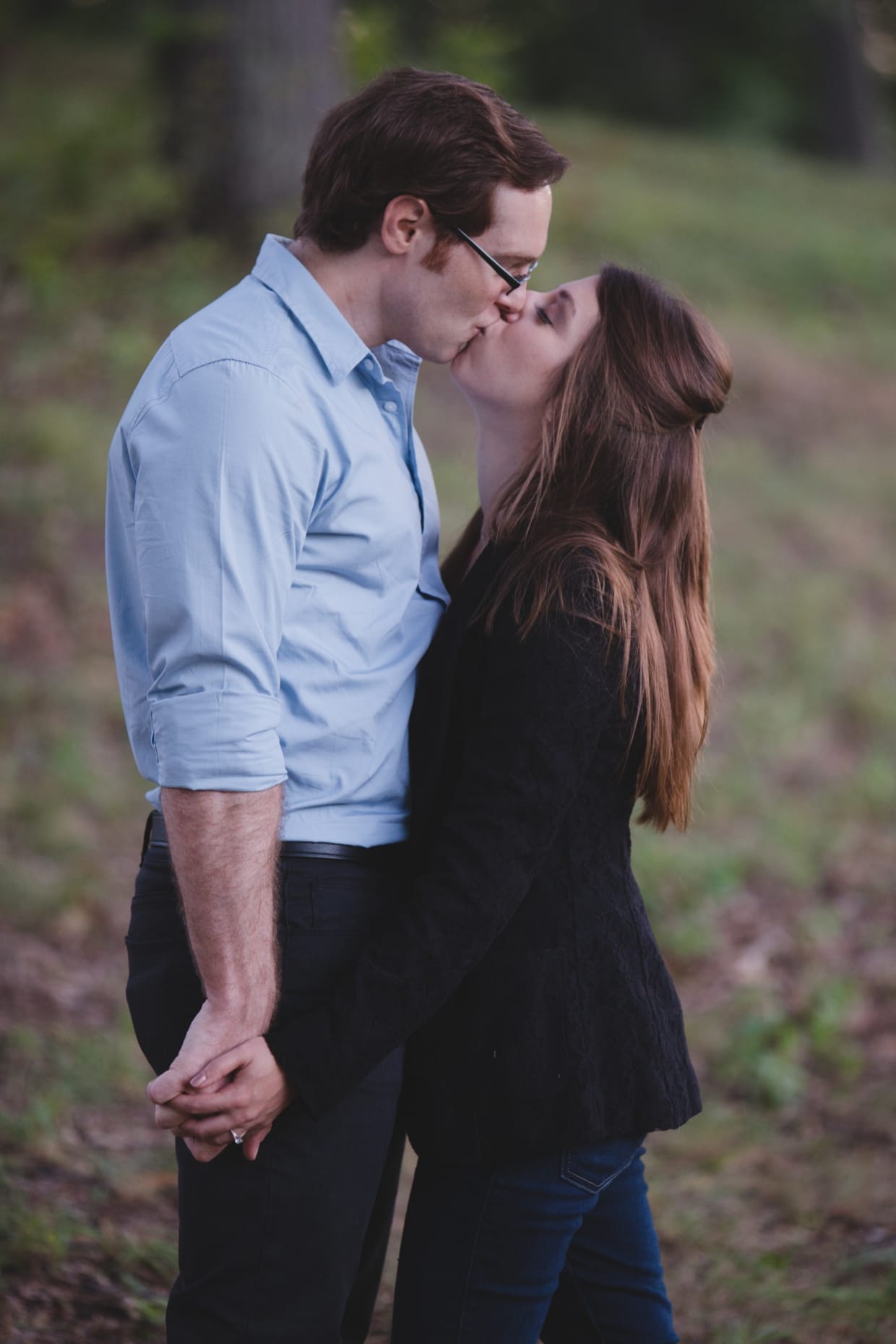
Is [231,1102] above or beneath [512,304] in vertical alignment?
beneath

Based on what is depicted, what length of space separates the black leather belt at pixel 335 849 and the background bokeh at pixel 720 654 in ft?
2.77

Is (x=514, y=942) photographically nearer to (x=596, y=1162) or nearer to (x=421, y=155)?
(x=596, y=1162)

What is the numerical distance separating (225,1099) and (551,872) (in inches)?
23.2

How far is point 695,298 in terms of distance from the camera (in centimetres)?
1049

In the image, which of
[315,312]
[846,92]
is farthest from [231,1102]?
[846,92]

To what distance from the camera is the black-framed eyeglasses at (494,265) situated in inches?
77.7

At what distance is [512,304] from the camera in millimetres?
2152

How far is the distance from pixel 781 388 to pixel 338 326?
8590mm

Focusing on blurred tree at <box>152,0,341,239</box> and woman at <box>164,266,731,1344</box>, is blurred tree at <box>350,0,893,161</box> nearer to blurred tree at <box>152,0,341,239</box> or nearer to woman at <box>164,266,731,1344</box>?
blurred tree at <box>152,0,341,239</box>

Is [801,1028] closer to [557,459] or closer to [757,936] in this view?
[757,936]

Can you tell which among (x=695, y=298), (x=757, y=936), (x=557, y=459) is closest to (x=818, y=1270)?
(x=757, y=936)

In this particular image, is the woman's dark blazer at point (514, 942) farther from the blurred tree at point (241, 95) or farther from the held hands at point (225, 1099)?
the blurred tree at point (241, 95)

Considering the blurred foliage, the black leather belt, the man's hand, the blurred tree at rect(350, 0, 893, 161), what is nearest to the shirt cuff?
the black leather belt

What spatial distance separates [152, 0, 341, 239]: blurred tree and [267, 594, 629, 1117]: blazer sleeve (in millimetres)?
6846
